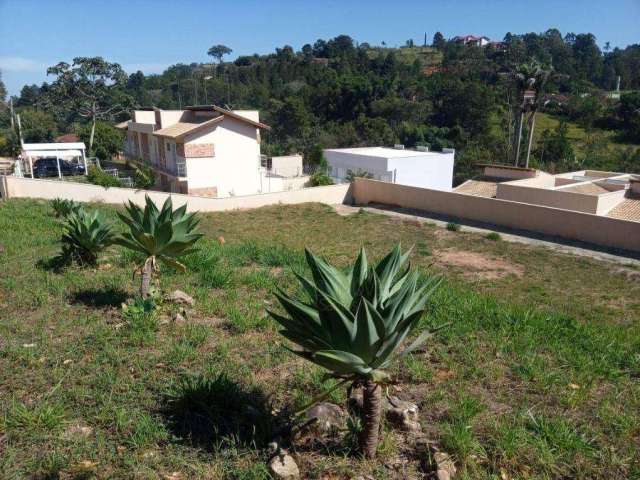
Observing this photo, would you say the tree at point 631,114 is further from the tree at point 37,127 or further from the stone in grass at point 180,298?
the tree at point 37,127

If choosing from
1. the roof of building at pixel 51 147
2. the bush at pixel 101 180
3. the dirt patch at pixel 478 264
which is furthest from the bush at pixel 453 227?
the roof of building at pixel 51 147

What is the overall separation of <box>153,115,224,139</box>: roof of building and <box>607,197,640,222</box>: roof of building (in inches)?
771

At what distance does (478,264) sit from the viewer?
46.4 ft

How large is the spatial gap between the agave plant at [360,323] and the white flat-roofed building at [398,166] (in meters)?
26.2

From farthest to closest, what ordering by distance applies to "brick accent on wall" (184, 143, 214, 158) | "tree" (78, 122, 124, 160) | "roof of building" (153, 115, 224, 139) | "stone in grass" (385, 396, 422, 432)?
1. "tree" (78, 122, 124, 160)
2. "brick accent on wall" (184, 143, 214, 158)
3. "roof of building" (153, 115, 224, 139)
4. "stone in grass" (385, 396, 422, 432)

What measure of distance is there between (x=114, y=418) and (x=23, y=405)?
2.29ft

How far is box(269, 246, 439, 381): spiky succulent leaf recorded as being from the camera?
273 centimetres

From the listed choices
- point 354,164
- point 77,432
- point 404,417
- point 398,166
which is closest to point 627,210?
point 398,166

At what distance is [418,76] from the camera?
247 ft

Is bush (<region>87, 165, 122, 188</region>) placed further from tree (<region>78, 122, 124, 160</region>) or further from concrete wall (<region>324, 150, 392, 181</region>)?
tree (<region>78, 122, 124, 160</region>)

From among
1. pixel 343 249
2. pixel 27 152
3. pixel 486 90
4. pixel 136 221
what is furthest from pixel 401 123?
pixel 136 221

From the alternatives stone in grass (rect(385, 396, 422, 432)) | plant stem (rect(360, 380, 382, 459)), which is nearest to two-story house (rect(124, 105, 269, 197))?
stone in grass (rect(385, 396, 422, 432))

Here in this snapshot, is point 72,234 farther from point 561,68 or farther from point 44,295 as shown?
point 561,68

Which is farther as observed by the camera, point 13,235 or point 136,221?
point 13,235
